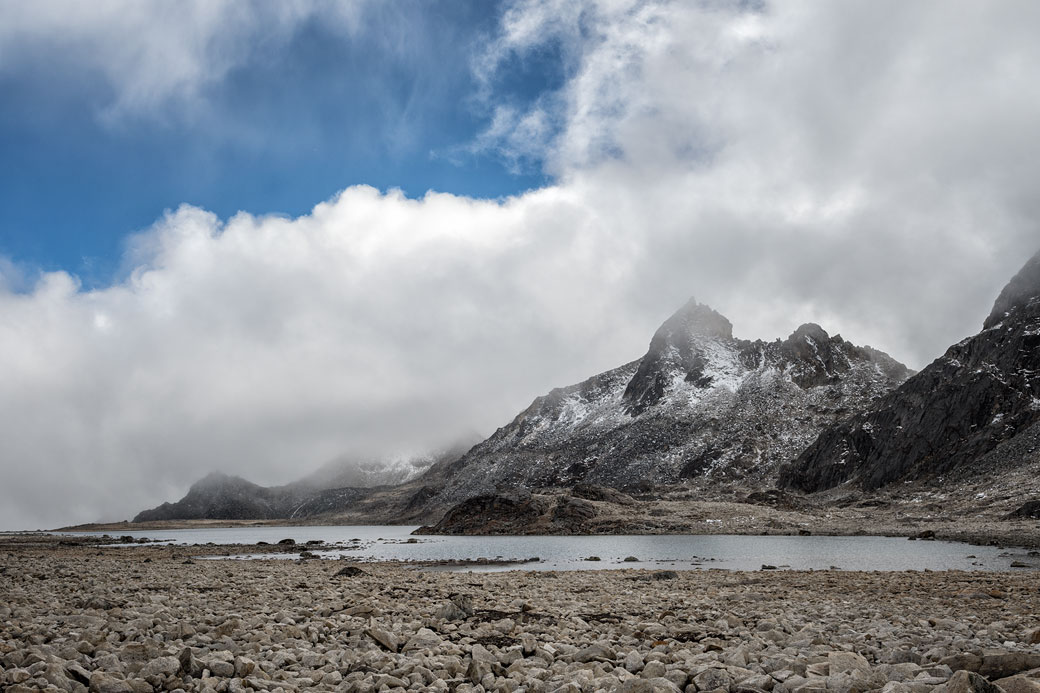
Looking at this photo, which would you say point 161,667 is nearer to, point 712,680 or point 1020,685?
point 712,680

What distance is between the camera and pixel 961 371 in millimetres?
159125

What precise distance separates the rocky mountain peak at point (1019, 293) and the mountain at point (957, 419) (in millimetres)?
317

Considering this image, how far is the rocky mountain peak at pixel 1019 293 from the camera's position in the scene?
533 ft

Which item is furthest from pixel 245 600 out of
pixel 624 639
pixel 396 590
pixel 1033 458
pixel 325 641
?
pixel 1033 458

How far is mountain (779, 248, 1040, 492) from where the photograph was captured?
135m

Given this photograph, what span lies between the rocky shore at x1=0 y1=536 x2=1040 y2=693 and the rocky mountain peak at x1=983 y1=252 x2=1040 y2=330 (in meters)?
176

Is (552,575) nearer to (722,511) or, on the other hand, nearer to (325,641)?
(325,641)

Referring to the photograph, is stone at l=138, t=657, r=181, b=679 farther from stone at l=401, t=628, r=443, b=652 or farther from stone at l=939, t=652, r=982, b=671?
stone at l=939, t=652, r=982, b=671

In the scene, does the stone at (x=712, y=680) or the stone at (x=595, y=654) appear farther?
the stone at (x=595, y=654)

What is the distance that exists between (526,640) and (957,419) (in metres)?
169

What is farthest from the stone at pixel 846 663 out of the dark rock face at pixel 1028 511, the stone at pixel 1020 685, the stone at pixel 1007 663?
the dark rock face at pixel 1028 511

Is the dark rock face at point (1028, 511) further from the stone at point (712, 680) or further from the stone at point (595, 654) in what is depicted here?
the stone at point (712, 680)

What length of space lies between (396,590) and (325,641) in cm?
1342

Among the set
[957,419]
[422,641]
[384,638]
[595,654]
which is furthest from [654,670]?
[957,419]
